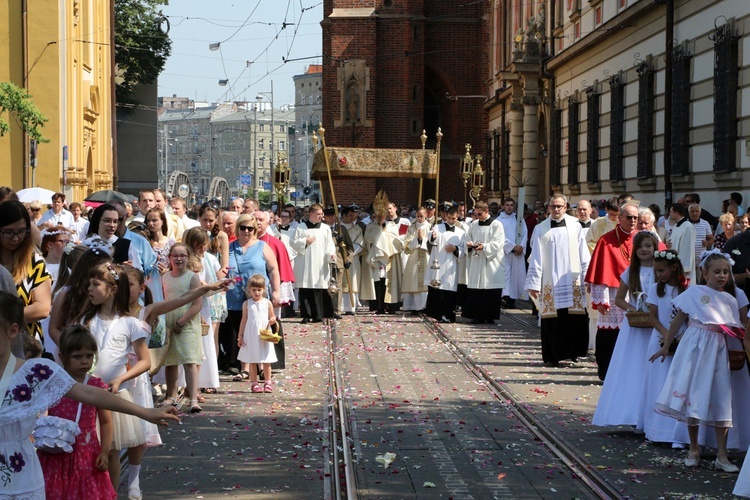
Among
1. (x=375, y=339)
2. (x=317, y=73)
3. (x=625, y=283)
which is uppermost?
(x=317, y=73)

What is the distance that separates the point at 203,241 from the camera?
12570mm

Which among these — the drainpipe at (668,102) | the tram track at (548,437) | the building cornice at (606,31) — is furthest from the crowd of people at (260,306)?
the building cornice at (606,31)

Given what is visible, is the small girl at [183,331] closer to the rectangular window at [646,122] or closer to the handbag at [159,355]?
the handbag at [159,355]

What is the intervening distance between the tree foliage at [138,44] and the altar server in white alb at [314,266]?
38.8 meters

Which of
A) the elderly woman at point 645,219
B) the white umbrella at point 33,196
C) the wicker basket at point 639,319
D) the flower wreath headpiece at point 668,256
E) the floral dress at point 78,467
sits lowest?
the floral dress at point 78,467

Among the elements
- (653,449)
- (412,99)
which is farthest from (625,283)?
(412,99)

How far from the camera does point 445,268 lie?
22219 mm

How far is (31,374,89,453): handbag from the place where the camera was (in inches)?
244

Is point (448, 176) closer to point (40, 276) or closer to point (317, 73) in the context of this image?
point (40, 276)

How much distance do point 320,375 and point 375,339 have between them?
13.3 ft

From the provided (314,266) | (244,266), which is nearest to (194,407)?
(244,266)

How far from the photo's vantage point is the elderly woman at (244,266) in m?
14.2

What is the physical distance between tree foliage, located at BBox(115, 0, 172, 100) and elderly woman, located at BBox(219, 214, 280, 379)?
1816 inches

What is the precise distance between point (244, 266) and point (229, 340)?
96 centimetres
